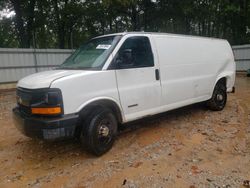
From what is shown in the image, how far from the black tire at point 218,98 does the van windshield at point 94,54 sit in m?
3.58

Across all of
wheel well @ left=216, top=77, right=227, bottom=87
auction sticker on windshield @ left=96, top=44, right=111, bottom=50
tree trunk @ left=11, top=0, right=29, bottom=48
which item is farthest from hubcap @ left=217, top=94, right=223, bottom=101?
tree trunk @ left=11, top=0, right=29, bottom=48

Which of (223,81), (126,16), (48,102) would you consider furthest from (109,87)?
(126,16)

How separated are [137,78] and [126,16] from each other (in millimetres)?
21970

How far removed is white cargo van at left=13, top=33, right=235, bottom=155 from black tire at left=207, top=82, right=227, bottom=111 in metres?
0.73

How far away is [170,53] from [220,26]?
969 inches

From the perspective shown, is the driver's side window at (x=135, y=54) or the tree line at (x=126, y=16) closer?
the driver's side window at (x=135, y=54)

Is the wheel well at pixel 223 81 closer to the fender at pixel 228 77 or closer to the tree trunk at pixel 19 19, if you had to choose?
the fender at pixel 228 77

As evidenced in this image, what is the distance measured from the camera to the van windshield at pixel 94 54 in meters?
4.43

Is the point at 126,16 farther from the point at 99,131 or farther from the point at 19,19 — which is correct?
the point at 99,131

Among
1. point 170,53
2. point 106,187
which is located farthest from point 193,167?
point 170,53

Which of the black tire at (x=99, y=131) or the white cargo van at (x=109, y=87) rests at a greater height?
the white cargo van at (x=109, y=87)

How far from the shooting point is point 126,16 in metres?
A: 25.4

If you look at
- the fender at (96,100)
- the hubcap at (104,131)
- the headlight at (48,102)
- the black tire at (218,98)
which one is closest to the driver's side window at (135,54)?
the fender at (96,100)

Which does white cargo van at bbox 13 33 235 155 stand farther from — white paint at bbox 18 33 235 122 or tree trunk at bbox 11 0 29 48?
tree trunk at bbox 11 0 29 48
